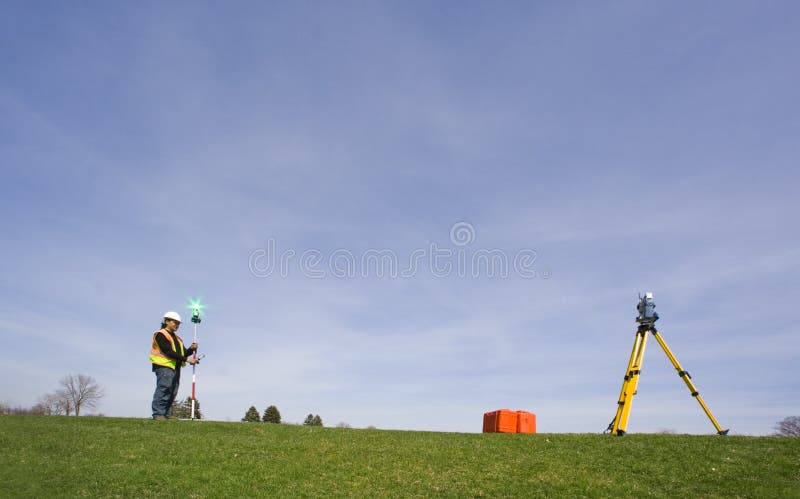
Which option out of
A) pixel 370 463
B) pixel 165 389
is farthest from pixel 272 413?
pixel 370 463

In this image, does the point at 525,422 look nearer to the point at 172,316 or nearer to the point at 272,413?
the point at 172,316

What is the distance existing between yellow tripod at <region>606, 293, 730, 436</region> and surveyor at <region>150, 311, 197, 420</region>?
654 inches

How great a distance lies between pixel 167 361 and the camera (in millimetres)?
21312

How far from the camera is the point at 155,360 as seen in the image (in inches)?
838

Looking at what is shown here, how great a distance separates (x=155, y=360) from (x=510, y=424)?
1424 cm

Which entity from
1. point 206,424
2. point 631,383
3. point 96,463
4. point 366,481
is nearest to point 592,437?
point 631,383

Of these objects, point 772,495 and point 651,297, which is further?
point 651,297

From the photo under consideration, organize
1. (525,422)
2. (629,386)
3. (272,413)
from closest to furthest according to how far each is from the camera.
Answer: (629,386), (525,422), (272,413)

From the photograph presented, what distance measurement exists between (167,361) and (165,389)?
114 centimetres

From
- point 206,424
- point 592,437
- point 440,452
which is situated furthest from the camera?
point 206,424

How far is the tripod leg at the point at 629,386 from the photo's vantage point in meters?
20.3

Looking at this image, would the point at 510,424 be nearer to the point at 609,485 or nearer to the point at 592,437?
the point at 592,437

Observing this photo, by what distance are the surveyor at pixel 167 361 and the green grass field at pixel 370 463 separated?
1.26m

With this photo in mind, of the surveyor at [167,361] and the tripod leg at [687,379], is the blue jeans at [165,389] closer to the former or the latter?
the surveyor at [167,361]
